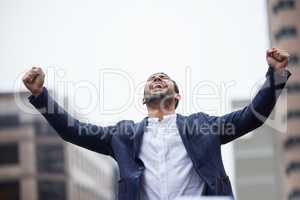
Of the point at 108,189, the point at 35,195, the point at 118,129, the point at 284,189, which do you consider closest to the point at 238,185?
the point at 284,189

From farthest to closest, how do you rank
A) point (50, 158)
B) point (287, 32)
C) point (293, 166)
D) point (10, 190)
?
1. point (293, 166)
2. point (287, 32)
3. point (50, 158)
4. point (10, 190)

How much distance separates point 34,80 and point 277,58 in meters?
1.32

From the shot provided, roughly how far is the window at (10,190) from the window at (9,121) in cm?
479

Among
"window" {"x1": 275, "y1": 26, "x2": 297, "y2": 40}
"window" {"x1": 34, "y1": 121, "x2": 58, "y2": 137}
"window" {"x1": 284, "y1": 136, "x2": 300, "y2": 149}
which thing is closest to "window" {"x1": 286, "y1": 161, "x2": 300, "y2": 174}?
"window" {"x1": 284, "y1": 136, "x2": 300, "y2": 149}

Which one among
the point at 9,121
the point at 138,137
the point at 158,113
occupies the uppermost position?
the point at 158,113

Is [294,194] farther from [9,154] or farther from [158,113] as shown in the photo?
[158,113]

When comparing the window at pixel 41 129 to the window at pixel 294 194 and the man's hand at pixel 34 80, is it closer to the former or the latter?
the window at pixel 294 194

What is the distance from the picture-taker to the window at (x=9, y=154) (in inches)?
2810

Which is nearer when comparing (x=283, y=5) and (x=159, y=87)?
(x=159, y=87)

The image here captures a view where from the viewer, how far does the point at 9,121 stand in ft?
237

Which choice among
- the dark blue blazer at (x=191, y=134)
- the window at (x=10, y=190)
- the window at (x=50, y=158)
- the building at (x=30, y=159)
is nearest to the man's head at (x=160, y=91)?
the dark blue blazer at (x=191, y=134)

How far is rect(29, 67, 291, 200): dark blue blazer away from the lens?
4461mm

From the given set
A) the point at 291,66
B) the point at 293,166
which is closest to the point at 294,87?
the point at 291,66

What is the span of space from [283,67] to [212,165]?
64 cm
